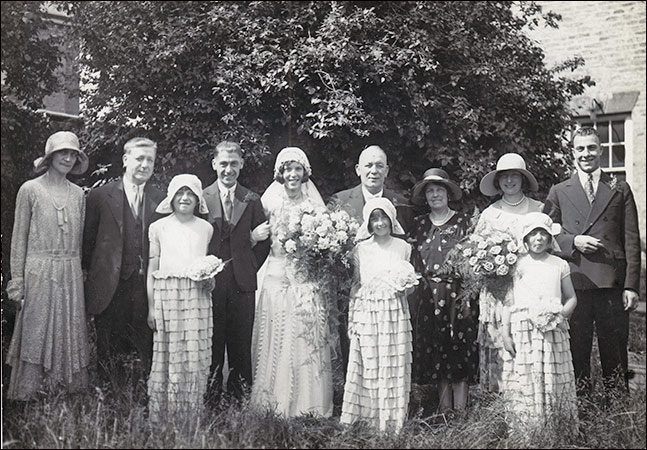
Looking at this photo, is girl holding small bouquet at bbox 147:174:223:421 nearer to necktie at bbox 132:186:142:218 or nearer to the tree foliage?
necktie at bbox 132:186:142:218

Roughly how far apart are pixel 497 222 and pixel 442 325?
0.97 m

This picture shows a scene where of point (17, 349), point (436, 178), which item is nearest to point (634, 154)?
point (436, 178)

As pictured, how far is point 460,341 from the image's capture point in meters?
5.53

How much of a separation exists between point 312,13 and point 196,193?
283 cm

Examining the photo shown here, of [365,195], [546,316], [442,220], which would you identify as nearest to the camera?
[546,316]

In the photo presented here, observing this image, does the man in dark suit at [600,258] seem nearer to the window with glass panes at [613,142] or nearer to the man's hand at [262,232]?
the window with glass panes at [613,142]

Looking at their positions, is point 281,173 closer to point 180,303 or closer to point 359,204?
point 359,204

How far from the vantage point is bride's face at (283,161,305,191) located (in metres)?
5.37

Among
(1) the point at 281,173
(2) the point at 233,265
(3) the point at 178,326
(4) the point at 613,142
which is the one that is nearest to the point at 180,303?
(3) the point at 178,326

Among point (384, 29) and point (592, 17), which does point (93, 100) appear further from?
point (592, 17)

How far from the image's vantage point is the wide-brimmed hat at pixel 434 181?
5.72m

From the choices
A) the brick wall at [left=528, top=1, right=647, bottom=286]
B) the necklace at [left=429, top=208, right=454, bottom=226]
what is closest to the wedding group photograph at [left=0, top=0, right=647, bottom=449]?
the necklace at [left=429, top=208, right=454, bottom=226]

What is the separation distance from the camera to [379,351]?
4.97 metres

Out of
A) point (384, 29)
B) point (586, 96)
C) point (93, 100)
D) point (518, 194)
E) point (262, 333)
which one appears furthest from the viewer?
point (586, 96)
